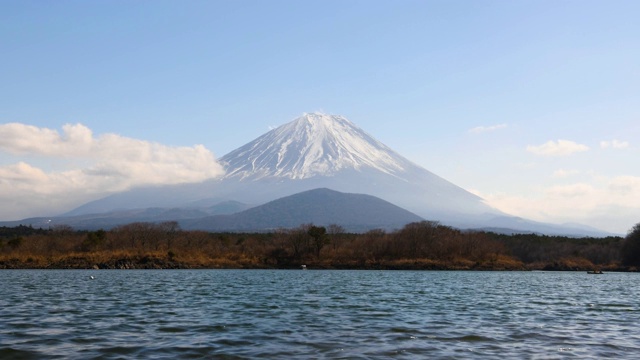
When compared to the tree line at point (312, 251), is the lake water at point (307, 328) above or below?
below

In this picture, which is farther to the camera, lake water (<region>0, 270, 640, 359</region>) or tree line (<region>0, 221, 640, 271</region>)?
tree line (<region>0, 221, 640, 271</region>)

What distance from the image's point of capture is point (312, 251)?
124 metres

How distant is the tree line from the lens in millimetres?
114812

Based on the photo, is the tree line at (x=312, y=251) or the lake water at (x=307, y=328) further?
the tree line at (x=312, y=251)

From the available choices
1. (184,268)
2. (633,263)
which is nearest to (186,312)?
(184,268)

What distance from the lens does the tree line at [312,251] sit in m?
115

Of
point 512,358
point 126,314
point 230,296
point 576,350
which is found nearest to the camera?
point 512,358

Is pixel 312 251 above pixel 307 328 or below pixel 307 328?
above

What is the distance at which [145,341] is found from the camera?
21422 millimetres

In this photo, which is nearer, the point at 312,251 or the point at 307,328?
the point at 307,328

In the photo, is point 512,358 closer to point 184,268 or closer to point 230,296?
point 230,296

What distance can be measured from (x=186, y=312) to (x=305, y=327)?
8.14m

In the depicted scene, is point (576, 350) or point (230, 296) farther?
point (230, 296)

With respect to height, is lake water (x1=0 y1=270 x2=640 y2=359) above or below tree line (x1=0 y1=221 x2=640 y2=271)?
below
